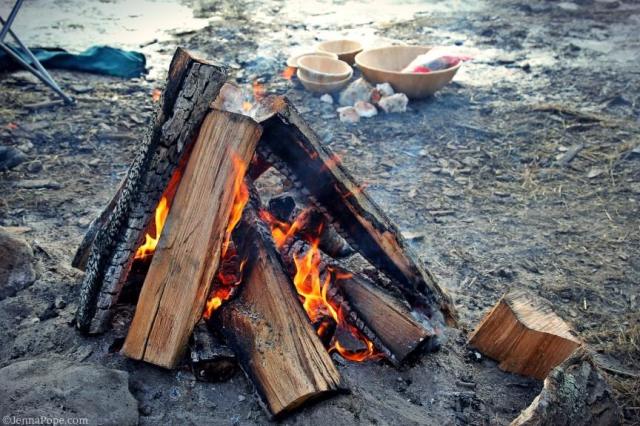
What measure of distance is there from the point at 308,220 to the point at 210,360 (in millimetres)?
994

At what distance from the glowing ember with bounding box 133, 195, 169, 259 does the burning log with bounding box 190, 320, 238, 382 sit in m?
0.51

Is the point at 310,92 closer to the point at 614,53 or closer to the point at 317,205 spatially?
the point at 317,205

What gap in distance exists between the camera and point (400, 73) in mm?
5969

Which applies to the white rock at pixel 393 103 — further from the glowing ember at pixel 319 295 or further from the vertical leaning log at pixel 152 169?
the vertical leaning log at pixel 152 169

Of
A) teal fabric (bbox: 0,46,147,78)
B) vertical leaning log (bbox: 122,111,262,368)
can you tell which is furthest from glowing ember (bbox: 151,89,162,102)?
vertical leaning log (bbox: 122,111,262,368)

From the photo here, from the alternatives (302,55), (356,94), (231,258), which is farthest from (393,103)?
Answer: (231,258)

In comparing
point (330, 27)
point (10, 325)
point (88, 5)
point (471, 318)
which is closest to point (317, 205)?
point (471, 318)

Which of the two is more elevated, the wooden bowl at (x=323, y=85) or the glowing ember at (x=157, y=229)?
the glowing ember at (x=157, y=229)

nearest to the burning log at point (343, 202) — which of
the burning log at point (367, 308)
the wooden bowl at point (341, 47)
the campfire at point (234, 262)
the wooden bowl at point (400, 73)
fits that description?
the campfire at point (234, 262)

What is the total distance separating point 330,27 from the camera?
9031 millimetres

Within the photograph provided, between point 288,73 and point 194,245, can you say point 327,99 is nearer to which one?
point 288,73

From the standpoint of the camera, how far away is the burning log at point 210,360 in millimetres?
2248

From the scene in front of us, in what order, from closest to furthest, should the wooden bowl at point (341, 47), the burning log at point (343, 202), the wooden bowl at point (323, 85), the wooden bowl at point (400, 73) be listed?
the burning log at point (343, 202) → the wooden bowl at point (400, 73) → the wooden bowl at point (323, 85) → the wooden bowl at point (341, 47)

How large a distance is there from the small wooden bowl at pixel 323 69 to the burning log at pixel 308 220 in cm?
334
